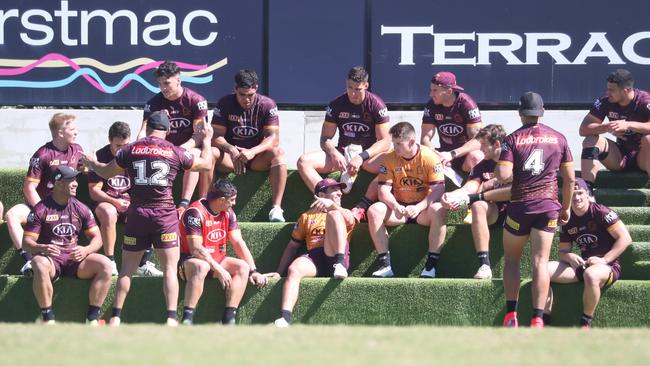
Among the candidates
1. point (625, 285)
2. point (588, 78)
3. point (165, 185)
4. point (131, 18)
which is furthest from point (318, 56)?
point (625, 285)

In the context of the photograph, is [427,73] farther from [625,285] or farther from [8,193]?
[8,193]

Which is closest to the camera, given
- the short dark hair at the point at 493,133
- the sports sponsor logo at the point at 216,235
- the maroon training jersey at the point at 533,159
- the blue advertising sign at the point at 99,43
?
the maroon training jersey at the point at 533,159

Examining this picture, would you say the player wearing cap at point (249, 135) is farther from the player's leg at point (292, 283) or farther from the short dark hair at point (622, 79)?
the short dark hair at point (622, 79)

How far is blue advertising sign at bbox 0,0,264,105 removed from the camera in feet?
39.7

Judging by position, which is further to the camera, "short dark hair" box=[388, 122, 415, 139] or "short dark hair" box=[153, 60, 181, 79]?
"short dark hair" box=[153, 60, 181, 79]

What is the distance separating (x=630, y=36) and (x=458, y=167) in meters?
2.81

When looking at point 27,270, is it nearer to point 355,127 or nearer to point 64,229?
point 64,229

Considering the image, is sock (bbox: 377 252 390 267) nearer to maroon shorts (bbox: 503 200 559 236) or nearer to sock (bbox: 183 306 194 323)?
maroon shorts (bbox: 503 200 559 236)

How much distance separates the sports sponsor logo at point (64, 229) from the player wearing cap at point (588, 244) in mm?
4081

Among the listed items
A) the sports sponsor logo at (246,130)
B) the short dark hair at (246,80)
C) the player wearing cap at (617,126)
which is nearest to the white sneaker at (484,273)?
the player wearing cap at (617,126)

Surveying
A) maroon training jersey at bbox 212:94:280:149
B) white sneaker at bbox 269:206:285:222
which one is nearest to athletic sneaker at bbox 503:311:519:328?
white sneaker at bbox 269:206:285:222

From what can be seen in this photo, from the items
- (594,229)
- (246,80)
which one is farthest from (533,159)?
(246,80)

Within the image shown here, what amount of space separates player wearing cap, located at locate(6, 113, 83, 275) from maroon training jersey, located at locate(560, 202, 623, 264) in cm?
463

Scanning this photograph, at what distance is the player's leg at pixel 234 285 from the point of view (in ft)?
29.7
